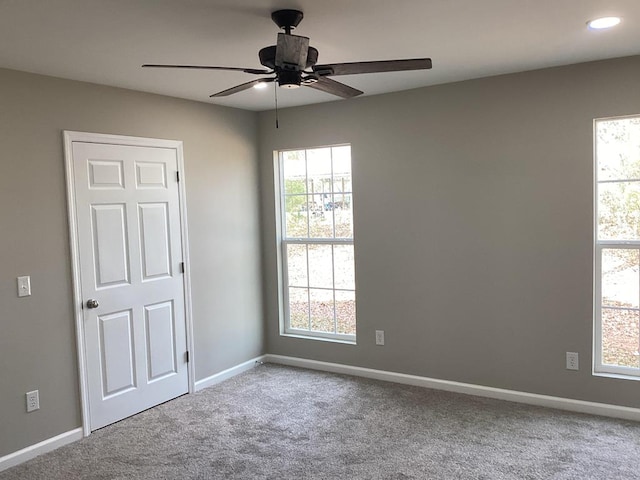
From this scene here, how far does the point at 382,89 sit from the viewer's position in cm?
409

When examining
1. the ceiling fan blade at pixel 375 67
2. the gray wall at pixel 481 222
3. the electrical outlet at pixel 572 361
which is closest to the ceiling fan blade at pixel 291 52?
the ceiling fan blade at pixel 375 67

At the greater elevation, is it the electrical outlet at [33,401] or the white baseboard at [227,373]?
the electrical outlet at [33,401]

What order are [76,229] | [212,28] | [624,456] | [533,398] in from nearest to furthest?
1. [212,28]
2. [624,456]
3. [76,229]
4. [533,398]

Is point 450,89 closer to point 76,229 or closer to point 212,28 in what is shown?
point 212,28

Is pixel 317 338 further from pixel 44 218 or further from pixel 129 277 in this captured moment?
pixel 44 218

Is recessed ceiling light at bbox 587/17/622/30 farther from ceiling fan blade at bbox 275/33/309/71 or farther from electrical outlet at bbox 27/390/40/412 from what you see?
electrical outlet at bbox 27/390/40/412

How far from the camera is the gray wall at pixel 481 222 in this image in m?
3.55

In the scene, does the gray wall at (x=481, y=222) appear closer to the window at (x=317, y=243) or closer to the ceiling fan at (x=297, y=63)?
the window at (x=317, y=243)

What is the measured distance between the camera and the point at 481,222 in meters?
3.90

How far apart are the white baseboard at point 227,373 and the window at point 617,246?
113 inches

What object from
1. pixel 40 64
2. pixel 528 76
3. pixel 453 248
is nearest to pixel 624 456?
pixel 453 248

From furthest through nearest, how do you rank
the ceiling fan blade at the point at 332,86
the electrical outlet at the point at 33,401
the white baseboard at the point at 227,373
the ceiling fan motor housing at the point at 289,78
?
the white baseboard at the point at 227,373, the electrical outlet at the point at 33,401, the ceiling fan blade at the point at 332,86, the ceiling fan motor housing at the point at 289,78

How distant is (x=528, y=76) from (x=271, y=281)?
280cm

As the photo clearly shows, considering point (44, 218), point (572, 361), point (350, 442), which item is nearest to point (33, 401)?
point (44, 218)
